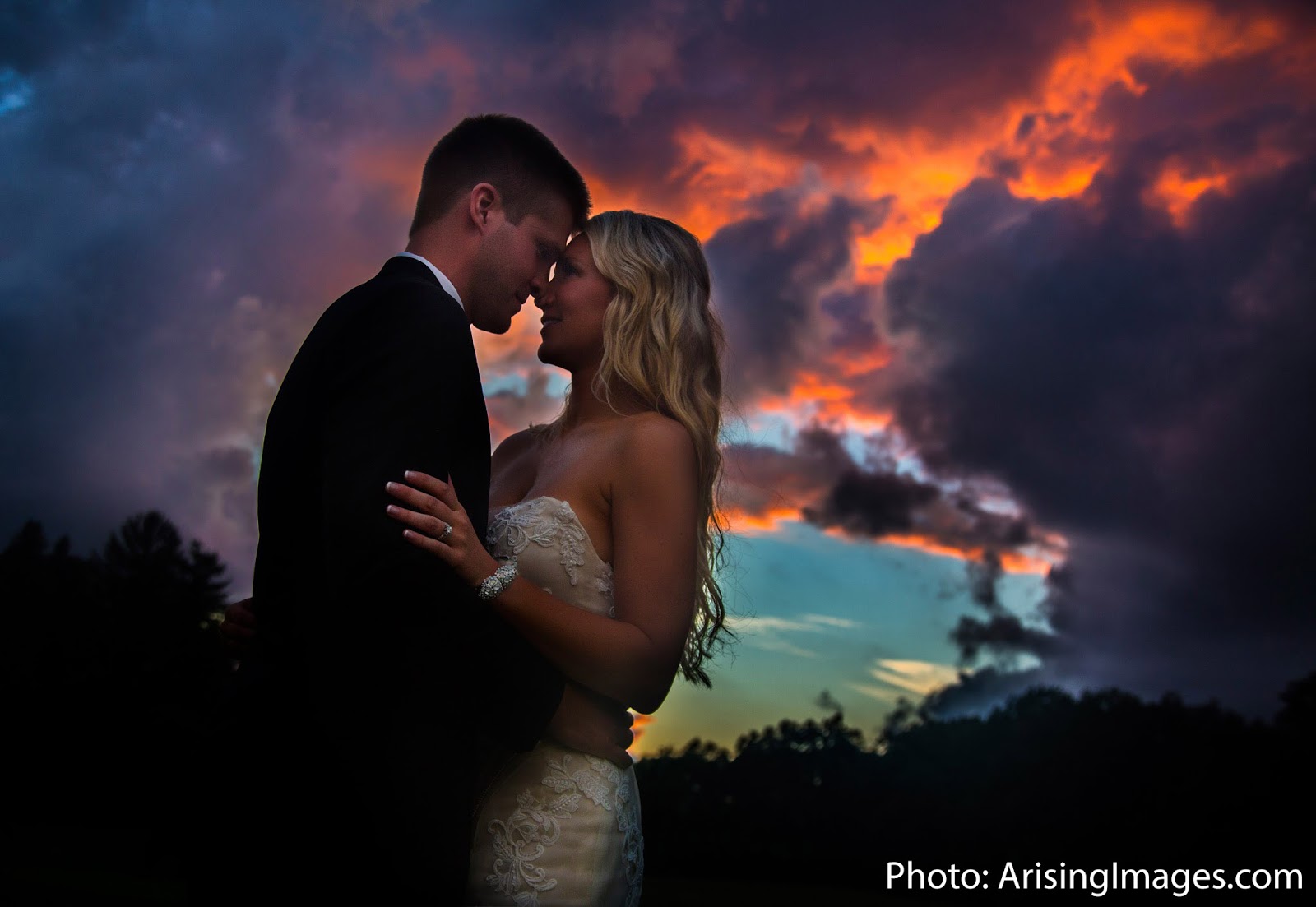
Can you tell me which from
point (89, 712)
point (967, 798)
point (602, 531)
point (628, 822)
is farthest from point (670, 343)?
point (89, 712)

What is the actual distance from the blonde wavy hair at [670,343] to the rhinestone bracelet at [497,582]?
1.36m

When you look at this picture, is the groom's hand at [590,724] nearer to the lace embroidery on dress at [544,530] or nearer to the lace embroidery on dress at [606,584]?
the lace embroidery on dress at [606,584]

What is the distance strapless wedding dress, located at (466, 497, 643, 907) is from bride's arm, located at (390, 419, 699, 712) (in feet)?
0.73

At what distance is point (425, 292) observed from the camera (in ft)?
11.3

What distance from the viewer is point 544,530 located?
423cm

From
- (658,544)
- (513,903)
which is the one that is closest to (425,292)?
(658,544)

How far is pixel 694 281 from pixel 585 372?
75 centimetres

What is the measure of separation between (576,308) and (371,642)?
7.94 feet

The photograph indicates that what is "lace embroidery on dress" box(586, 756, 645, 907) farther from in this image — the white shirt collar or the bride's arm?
the white shirt collar

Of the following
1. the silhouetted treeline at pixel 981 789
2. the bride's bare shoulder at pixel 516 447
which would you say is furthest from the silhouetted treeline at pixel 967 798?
the bride's bare shoulder at pixel 516 447

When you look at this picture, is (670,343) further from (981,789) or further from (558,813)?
(981,789)

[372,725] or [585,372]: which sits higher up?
[585,372]

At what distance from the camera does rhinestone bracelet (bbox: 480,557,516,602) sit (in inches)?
134

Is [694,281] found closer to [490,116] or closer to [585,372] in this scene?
[585,372]
